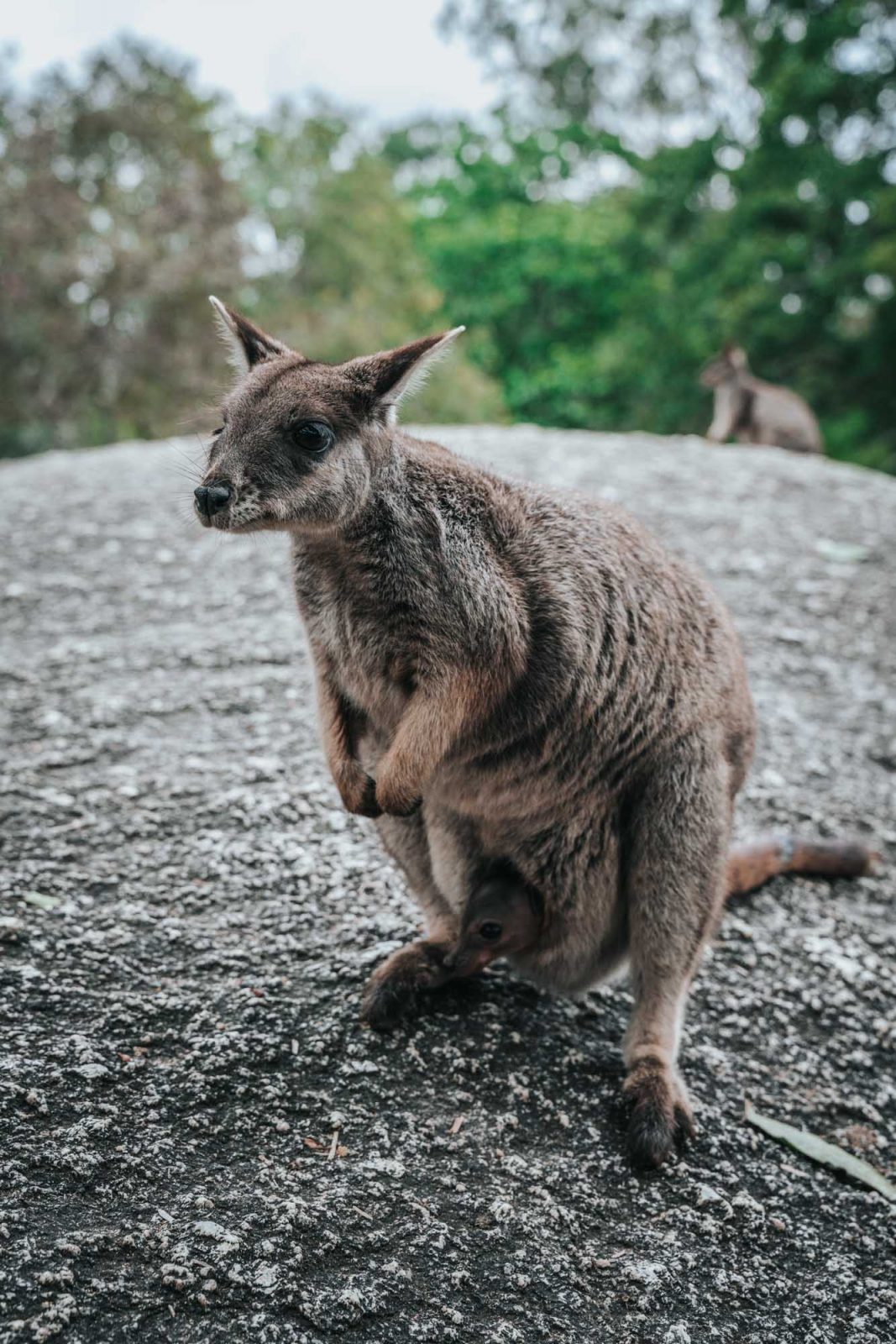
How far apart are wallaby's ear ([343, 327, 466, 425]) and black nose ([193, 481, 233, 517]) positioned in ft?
1.60

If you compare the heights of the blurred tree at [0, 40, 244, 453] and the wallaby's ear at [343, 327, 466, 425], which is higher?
the blurred tree at [0, 40, 244, 453]

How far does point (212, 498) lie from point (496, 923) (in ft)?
4.36

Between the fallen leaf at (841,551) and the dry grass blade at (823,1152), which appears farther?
the fallen leaf at (841,551)

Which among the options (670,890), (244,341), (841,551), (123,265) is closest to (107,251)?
(123,265)

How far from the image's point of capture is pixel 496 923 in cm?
296

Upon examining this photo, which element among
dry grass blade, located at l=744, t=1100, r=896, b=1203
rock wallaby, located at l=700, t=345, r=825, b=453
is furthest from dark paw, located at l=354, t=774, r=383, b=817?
rock wallaby, located at l=700, t=345, r=825, b=453

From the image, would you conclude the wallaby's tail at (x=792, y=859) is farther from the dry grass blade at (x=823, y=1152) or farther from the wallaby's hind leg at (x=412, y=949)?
the wallaby's hind leg at (x=412, y=949)

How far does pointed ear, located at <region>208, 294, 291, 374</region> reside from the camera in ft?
9.57

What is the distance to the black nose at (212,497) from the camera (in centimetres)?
247

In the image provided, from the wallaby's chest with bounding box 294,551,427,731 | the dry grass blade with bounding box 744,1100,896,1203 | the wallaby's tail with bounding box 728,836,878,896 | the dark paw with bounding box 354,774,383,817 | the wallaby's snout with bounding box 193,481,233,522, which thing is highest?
the wallaby's snout with bounding box 193,481,233,522

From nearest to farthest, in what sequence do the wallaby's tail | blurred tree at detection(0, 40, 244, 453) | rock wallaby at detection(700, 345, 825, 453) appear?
the wallaby's tail < rock wallaby at detection(700, 345, 825, 453) < blurred tree at detection(0, 40, 244, 453)

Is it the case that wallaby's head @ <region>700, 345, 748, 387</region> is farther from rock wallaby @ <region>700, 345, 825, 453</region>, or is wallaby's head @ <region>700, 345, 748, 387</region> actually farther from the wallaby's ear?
the wallaby's ear

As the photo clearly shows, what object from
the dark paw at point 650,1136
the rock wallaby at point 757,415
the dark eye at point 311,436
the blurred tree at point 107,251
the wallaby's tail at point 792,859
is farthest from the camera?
the blurred tree at point 107,251

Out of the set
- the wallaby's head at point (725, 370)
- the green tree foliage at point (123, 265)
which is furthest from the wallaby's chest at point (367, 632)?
the green tree foliage at point (123, 265)
